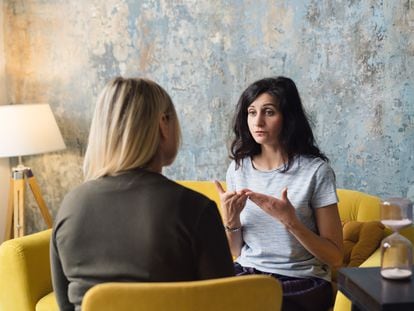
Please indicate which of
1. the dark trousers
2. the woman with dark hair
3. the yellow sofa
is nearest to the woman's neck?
the woman with dark hair

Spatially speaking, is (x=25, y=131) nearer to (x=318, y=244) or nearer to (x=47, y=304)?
(x=47, y=304)

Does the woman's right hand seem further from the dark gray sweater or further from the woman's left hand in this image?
the dark gray sweater

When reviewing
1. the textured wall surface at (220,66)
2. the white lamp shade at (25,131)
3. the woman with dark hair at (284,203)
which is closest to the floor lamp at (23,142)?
the white lamp shade at (25,131)

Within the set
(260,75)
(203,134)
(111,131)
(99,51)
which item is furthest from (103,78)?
(111,131)

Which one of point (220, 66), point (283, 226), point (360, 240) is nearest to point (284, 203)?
point (283, 226)

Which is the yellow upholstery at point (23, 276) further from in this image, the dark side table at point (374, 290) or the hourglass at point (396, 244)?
the hourglass at point (396, 244)

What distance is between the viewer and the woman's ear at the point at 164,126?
1681 millimetres

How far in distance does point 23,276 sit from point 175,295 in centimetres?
144

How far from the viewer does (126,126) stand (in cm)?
165

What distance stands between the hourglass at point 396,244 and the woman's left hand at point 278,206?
37cm

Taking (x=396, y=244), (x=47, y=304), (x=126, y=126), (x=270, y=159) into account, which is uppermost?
(x=126, y=126)

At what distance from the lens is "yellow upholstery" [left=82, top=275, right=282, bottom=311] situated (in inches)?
58.8

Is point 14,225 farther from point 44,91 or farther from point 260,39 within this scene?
point 260,39

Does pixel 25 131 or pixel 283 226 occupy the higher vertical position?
pixel 25 131
